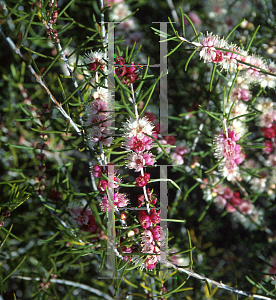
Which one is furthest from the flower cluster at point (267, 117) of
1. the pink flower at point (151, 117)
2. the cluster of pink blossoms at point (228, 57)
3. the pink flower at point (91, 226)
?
the pink flower at point (91, 226)

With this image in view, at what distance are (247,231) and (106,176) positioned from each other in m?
0.82

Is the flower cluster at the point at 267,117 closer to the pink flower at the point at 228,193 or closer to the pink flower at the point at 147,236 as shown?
the pink flower at the point at 228,193

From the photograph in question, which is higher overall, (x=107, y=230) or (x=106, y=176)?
(x=106, y=176)

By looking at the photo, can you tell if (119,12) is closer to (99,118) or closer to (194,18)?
(194,18)

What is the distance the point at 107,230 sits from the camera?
54 centimetres

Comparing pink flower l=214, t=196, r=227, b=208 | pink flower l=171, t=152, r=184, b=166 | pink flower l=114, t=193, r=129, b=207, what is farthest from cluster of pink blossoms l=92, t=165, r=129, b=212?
pink flower l=214, t=196, r=227, b=208

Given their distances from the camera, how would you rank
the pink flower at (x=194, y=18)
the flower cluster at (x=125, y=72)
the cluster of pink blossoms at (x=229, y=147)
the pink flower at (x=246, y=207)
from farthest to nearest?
the pink flower at (x=194, y=18), the pink flower at (x=246, y=207), the cluster of pink blossoms at (x=229, y=147), the flower cluster at (x=125, y=72)

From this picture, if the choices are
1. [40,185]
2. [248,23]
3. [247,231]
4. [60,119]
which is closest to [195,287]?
[247,231]

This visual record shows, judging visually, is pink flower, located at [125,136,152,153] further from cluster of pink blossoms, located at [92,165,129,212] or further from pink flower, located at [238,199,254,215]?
pink flower, located at [238,199,254,215]

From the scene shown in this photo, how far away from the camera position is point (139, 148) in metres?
0.50

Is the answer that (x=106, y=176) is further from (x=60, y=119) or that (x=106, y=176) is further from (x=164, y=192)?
(x=60, y=119)

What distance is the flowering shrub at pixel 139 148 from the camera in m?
0.54

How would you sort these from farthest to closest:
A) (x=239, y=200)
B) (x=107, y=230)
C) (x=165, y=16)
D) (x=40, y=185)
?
(x=165, y=16)
(x=239, y=200)
(x=40, y=185)
(x=107, y=230)

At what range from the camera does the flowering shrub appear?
1.76 ft
